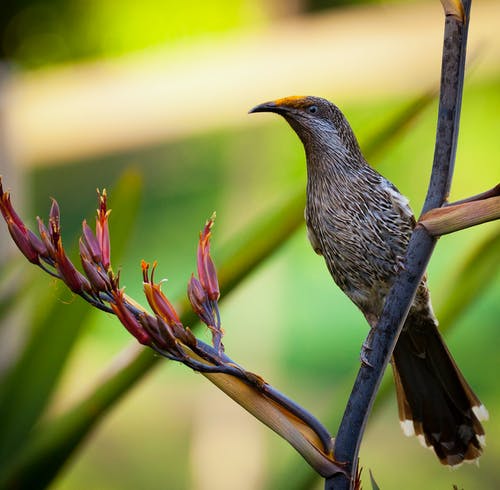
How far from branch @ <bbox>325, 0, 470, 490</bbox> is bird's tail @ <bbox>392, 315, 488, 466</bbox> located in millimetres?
162

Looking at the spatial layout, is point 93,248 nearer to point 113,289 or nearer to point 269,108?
point 113,289

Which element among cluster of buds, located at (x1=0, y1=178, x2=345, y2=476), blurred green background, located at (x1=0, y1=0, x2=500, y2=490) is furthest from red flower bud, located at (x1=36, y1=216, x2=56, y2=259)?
blurred green background, located at (x1=0, y1=0, x2=500, y2=490)

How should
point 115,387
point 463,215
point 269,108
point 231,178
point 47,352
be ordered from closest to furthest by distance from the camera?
point 463,215 < point 269,108 < point 115,387 < point 47,352 < point 231,178

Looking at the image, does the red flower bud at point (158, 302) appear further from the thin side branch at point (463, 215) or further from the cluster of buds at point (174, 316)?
the thin side branch at point (463, 215)

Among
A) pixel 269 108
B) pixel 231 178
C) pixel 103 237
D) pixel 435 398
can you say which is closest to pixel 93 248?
pixel 103 237

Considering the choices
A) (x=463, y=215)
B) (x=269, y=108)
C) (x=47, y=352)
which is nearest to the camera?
(x=463, y=215)

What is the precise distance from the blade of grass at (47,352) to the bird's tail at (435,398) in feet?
0.74

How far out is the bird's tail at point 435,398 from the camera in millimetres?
504

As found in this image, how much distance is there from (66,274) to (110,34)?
91.5 inches

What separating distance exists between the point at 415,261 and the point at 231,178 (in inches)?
59.7

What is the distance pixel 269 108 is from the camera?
0.41 metres

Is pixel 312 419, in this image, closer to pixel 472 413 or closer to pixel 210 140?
pixel 472 413

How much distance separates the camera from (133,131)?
1.48 meters

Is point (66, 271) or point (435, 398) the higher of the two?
point (66, 271)
